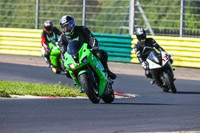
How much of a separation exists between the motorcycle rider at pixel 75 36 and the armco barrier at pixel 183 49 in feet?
31.3

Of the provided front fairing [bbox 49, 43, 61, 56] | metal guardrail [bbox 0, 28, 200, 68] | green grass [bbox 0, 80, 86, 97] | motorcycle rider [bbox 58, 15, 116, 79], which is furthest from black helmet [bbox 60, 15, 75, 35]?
metal guardrail [bbox 0, 28, 200, 68]

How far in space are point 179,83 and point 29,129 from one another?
10.5 meters

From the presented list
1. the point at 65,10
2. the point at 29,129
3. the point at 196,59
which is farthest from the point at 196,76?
the point at 29,129

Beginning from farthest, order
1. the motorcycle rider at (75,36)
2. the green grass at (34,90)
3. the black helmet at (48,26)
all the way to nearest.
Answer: the black helmet at (48,26), the green grass at (34,90), the motorcycle rider at (75,36)

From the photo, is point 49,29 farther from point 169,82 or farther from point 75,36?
point 75,36

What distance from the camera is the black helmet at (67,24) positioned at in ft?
37.1

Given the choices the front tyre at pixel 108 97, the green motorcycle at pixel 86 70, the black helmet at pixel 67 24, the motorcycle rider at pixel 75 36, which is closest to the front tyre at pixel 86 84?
the green motorcycle at pixel 86 70

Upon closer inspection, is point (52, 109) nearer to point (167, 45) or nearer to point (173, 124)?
point (173, 124)

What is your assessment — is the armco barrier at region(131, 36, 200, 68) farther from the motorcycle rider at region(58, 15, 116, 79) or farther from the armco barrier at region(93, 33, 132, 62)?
the motorcycle rider at region(58, 15, 116, 79)

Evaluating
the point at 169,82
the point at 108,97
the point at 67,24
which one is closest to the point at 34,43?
the point at 169,82

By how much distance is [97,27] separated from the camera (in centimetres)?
2259

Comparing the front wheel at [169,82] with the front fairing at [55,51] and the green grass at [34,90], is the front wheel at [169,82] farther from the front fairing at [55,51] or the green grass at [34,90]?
the front fairing at [55,51]

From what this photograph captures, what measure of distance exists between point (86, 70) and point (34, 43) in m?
14.1

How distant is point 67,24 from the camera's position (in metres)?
11.3
